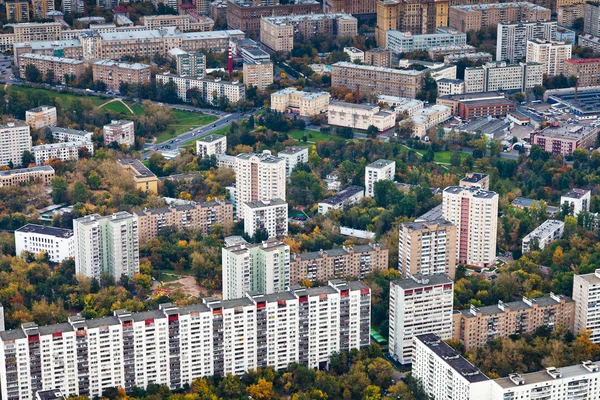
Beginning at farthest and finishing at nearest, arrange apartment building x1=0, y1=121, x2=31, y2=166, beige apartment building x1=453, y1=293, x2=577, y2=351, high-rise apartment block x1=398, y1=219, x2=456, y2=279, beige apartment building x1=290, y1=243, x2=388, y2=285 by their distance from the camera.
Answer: apartment building x1=0, y1=121, x2=31, y2=166 < beige apartment building x1=290, y1=243, x2=388, y2=285 < high-rise apartment block x1=398, y1=219, x2=456, y2=279 < beige apartment building x1=453, y1=293, x2=577, y2=351

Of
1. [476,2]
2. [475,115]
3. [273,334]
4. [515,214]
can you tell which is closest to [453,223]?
[515,214]

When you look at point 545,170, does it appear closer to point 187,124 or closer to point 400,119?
point 400,119

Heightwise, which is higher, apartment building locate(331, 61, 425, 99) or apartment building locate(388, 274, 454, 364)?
apartment building locate(331, 61, 425, 99)

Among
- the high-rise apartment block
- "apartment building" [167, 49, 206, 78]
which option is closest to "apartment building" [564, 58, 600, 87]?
"apartment building" [167, 49, 206, 78]

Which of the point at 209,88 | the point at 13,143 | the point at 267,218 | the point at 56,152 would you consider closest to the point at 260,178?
the point at 267,218

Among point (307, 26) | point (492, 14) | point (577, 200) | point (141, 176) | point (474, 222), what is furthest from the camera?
point (492, 14)

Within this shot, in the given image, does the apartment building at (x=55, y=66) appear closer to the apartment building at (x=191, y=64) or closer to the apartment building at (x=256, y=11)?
the apartment building at (x=191, y=64)

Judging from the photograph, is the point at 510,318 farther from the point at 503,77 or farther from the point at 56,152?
the point at 503,77

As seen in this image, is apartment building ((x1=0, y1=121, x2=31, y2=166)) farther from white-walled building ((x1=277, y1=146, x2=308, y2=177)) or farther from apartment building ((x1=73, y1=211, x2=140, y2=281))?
apartment building ((x1=73, y1=211, x2=140, y2=281))
